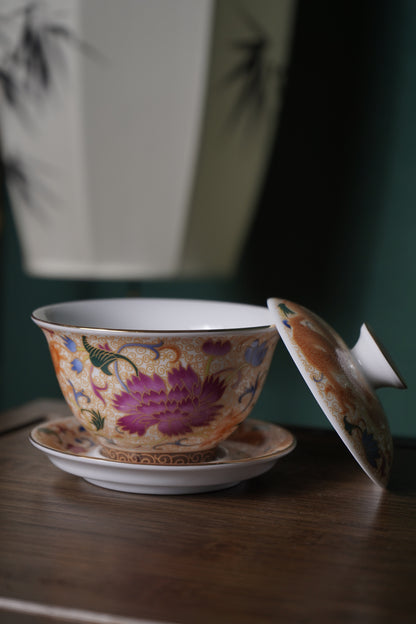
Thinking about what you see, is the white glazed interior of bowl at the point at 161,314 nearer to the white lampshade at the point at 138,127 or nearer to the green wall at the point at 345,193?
the white lampshade at the point at 138,127

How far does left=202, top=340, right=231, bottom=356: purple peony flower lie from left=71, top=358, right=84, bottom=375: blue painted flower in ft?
0.29

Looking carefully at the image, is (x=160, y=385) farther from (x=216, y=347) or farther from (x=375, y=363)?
(x=375, y=363)

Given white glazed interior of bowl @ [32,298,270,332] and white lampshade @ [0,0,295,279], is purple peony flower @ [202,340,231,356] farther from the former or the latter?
white lampshade @ [0,0,295,279]

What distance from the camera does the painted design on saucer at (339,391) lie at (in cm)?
45

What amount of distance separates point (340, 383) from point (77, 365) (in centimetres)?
18

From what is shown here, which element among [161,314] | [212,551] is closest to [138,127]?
[161,314]

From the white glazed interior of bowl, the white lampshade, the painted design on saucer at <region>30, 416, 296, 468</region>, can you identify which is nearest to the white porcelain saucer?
the painted design on saucer at <region>30, 416, 296, 468</region>

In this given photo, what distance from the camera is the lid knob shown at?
1.66ft

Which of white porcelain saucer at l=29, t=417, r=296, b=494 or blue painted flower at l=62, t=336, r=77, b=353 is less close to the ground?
blue painted flower at l=62, t=336, r=77, b=353

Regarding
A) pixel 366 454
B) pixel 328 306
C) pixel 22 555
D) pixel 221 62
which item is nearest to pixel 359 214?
pixel 328 306

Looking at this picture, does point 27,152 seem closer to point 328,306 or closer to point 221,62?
point 221,62

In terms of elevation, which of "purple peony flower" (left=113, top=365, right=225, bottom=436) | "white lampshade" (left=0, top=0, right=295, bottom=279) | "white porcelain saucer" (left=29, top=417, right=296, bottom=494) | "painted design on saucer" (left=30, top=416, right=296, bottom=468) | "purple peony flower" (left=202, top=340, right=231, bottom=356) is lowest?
"painted design on saucer" (left=30, top=416, right=296, bottom=468)

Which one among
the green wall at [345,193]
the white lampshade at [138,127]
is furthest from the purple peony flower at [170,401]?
the green wall at [345,193]

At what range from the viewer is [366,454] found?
456mm
